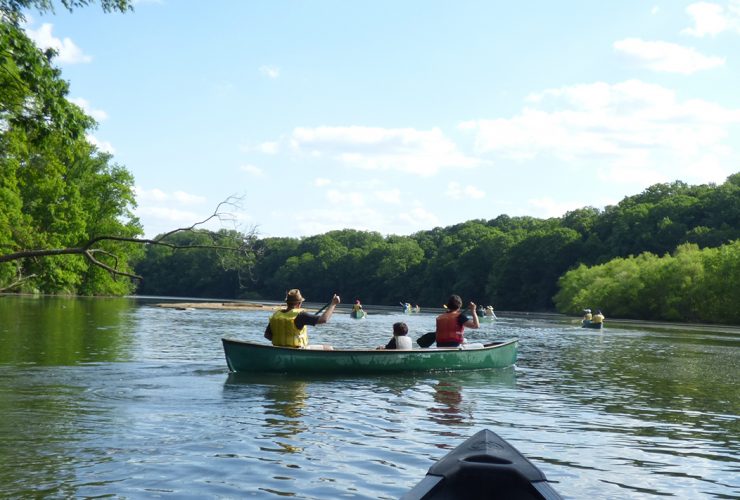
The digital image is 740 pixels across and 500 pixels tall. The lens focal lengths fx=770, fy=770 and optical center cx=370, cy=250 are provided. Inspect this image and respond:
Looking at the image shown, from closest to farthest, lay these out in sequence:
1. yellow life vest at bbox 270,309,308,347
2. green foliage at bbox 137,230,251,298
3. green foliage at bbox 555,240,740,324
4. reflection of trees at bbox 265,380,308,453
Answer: reflection of trees at bbox 265,380,308,453, yellow life vest at bbox 270,309,308,347, green foliage at bbox 555,240,740,324, green foliage at bbox 137,230,251,298

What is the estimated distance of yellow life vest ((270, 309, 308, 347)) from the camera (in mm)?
16484

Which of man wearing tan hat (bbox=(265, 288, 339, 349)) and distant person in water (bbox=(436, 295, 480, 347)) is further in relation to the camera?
distant person in water (bbox=(436, 295, 480, 347))

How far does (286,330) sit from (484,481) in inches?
443

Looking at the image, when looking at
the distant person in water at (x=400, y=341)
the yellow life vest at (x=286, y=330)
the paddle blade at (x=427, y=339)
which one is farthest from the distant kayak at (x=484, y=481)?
the paddle blade at (x=427, y=339)

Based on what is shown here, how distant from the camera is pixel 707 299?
66.3 m

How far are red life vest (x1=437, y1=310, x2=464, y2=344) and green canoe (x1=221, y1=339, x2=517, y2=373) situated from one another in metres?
0.44

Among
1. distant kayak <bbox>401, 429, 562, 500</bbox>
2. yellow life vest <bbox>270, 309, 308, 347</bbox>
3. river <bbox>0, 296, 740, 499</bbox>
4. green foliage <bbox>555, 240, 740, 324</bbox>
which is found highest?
green foliage <bbox>555, 240, 740, 324</bbox>

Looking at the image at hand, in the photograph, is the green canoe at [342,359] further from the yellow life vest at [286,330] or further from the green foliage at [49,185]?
the green foliage at [49,185]

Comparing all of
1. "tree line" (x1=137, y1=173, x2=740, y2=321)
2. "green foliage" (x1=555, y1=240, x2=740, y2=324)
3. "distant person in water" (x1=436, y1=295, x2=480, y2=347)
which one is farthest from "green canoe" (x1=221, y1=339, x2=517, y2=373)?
"green foliage" (x1=555, y1=240, x2=740, y2=324)

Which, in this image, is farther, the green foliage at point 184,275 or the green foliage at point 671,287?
the green foliage at point 184,275

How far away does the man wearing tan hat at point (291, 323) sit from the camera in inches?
630

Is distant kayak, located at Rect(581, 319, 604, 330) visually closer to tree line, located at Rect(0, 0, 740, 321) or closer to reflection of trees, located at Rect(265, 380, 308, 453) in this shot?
tree line, located at Rect(0, 0, 740, 321)

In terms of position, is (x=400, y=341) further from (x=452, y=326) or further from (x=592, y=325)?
(x=592, y=325)

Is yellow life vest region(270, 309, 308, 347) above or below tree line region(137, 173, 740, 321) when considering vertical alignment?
below
